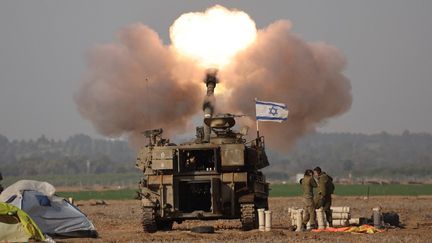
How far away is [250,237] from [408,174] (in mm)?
153856

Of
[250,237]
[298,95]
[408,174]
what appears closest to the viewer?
[250,237]

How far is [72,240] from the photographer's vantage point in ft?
83.5

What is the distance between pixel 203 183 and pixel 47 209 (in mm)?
5373

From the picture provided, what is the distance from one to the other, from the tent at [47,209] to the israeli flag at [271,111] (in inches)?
352

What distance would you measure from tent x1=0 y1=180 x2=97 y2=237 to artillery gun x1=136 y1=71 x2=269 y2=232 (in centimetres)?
281

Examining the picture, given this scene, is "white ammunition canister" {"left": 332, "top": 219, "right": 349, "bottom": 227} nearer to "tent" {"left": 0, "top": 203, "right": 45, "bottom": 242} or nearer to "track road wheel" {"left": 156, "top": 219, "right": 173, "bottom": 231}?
"track road wheel" {"left": 156, "top": 219, "right": 173, "bottom": 231}

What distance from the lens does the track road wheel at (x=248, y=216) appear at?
93.6 ft

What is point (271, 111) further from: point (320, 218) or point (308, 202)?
point (320, 218)

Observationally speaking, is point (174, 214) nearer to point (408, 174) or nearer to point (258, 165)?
point (258, 165)

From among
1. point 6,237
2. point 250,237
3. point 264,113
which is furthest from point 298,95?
point 6,237

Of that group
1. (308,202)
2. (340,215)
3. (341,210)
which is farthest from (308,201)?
(341,210)

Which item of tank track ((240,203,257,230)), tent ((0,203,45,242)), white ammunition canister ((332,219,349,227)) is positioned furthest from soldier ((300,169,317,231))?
tent ((0,203,45,242))

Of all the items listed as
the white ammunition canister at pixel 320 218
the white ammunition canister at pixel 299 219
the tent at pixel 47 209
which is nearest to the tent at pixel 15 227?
the tent at pixel 47 209

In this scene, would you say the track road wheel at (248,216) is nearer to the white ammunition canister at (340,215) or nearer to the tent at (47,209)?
the white ammunition canister at (340,215)
